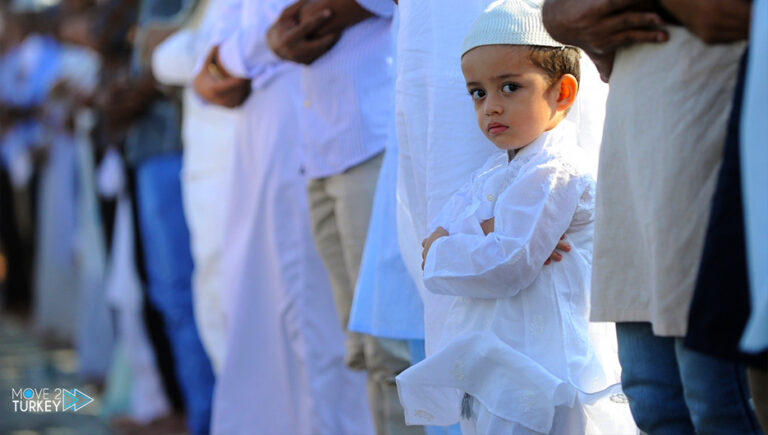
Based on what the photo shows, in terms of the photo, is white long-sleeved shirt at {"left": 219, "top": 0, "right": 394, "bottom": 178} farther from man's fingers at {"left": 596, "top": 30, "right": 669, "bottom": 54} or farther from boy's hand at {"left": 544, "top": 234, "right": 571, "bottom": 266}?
man's fingers at {"left": 596, "top": 30, "right": 669, "bottom": 54}

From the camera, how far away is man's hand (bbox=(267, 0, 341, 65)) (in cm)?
290

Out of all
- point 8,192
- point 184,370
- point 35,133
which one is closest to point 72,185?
point 35,133

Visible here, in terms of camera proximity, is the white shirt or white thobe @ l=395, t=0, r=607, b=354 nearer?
the white shirt

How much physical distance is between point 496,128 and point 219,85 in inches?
65.3

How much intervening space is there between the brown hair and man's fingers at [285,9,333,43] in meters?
0.87

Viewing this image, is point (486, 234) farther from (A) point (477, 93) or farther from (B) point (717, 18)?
(B) point (717, 18)


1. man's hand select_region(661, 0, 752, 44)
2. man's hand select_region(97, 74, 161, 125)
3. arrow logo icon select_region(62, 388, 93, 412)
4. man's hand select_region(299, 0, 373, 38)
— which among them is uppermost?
man's hand select_region(299, 0, 373, 38)

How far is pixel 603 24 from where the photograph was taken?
1.76m

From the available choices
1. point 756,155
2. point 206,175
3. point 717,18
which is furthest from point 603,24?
point 206,175

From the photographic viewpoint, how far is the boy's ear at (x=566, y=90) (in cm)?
218

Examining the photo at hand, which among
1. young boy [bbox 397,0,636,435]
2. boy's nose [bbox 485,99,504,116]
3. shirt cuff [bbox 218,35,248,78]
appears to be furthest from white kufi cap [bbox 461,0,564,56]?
shirt cuff [bbox 218,35,248,78]

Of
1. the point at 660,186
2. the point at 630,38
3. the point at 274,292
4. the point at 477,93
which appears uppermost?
the point at 630,38

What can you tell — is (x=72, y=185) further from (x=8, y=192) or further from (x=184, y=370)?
(x=184, y=370)

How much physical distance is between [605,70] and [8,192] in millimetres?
8169
